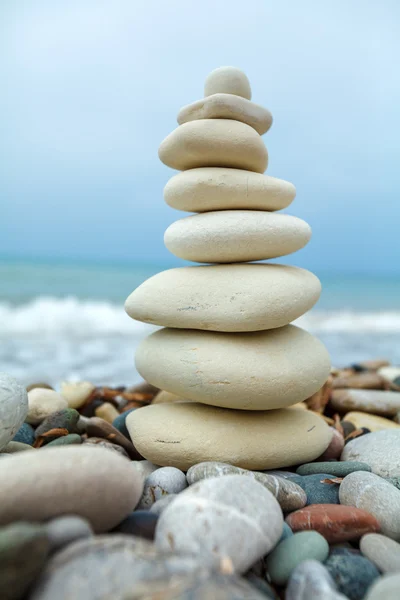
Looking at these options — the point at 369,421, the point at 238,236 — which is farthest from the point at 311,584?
the point at 369,421

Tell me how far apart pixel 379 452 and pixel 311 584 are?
5.73 ft

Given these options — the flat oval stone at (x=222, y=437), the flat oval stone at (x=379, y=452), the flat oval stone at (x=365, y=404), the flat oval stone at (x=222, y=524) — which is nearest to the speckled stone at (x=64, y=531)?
the flat oval stone at (x=222, y=524)

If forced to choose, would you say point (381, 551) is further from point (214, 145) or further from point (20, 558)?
point (214, 145)

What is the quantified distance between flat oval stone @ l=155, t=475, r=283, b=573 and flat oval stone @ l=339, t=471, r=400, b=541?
30.0 inches

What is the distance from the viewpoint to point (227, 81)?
3494 mm

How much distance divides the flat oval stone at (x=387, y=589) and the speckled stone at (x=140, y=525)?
869 millimetres

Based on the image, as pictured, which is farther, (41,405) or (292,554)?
(41,405)

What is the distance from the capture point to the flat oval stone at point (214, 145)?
3258 mm

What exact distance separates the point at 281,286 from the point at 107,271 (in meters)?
24.2

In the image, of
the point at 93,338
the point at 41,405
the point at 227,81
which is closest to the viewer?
the point at 227,81

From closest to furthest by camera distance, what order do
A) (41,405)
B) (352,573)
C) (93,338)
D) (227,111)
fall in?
(352,573) < (227,111) < (41,405) < (93,338)

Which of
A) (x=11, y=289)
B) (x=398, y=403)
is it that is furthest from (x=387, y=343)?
(x=11, y=289)

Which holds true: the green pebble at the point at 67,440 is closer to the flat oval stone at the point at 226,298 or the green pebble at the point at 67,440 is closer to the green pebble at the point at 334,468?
the flat oval stone at the point at 226,298

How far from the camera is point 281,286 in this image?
299cm
